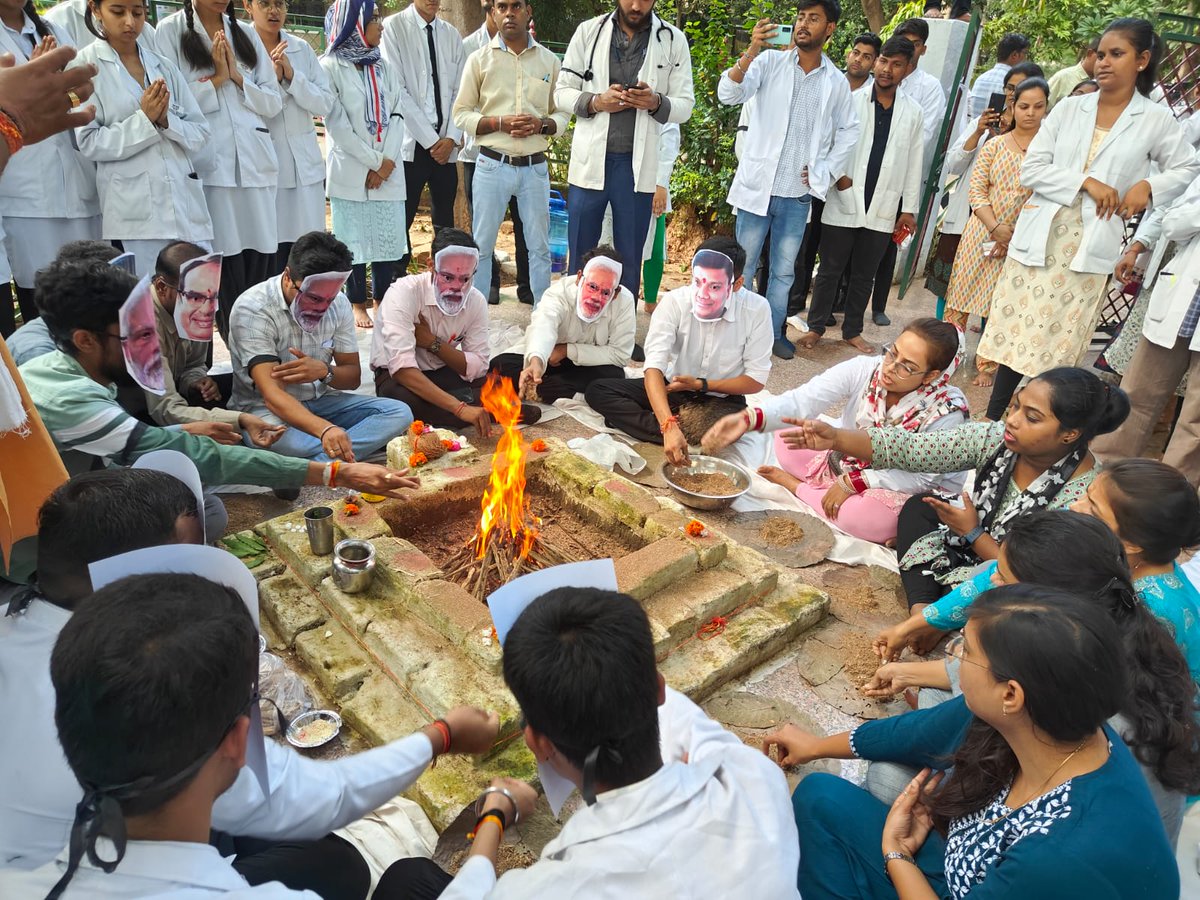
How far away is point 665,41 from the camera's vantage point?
6746 mm

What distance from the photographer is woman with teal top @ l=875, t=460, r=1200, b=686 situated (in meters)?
2.63

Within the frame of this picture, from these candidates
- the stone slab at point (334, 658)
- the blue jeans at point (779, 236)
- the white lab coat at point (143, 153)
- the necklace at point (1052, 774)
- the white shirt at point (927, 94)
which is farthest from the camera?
the white shirt at point (927, 94)

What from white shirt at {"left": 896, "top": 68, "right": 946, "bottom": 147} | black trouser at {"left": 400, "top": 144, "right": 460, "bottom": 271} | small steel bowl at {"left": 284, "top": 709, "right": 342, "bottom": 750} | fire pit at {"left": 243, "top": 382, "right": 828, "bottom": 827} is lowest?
small steel bowl at {"left": 284, "top": 709, "right": 342, "bottom": 750}

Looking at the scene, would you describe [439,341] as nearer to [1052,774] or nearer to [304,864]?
[304,864]

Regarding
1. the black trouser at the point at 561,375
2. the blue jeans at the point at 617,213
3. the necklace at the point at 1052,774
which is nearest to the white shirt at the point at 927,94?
the blue jeans at the point at 617,213

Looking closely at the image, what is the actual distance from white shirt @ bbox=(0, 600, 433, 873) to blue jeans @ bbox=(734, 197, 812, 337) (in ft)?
18.8

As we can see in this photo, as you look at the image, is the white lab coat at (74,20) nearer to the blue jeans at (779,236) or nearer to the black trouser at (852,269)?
the blue jeans at (779,236)

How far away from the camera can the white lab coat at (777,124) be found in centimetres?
680

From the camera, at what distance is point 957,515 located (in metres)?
3.80

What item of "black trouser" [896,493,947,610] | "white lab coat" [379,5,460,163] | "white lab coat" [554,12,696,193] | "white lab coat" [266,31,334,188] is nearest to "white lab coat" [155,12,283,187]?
"white lab coat" [266,31,334,188]

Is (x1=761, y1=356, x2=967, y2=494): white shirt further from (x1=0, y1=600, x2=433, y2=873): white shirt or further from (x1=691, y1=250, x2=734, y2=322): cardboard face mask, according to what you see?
(x1=0, y1=600, x2=433, y2=873): white shirt

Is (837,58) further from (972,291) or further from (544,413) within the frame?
(544,413)

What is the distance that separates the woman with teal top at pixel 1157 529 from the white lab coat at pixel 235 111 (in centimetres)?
554

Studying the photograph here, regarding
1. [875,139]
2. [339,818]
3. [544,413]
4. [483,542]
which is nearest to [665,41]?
[875,139]
